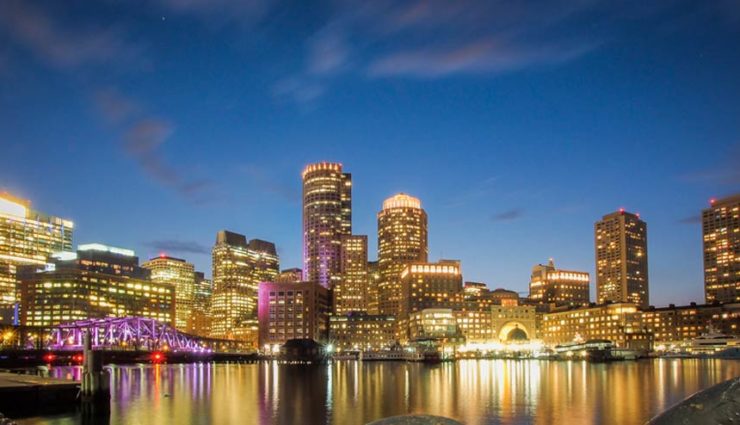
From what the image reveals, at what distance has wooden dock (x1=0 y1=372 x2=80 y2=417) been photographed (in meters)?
59.0

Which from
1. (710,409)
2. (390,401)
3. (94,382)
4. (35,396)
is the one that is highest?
(710,409)

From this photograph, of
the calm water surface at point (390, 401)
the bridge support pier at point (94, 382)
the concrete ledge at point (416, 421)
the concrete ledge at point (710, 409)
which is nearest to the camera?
the concrete ledge at point (710, 409)

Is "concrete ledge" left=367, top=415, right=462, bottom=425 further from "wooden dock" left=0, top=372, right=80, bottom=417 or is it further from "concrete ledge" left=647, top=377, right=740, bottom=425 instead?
"wooden dock" left=0, top=372, right=80, bottom=417

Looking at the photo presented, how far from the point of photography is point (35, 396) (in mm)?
61500

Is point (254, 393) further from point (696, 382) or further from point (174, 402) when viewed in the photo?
point (696, 382)

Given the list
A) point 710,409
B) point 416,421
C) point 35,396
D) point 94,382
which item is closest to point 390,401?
point 94,382

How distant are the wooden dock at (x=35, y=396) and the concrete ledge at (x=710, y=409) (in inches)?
2418

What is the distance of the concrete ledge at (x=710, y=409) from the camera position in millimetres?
5082

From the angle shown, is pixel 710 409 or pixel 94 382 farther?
pixel 94 382

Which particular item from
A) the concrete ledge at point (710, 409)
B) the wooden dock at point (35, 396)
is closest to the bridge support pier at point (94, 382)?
the wooden dock at point (35, 396)

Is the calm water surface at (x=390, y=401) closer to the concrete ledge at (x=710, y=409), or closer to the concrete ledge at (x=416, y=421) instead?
the concrete ledge at (x=416, y=421)

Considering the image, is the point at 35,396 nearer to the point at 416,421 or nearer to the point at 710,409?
the point at 416,421

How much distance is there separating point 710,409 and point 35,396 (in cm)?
6610

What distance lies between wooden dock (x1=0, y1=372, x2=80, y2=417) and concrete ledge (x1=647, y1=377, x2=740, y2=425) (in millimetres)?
61427
